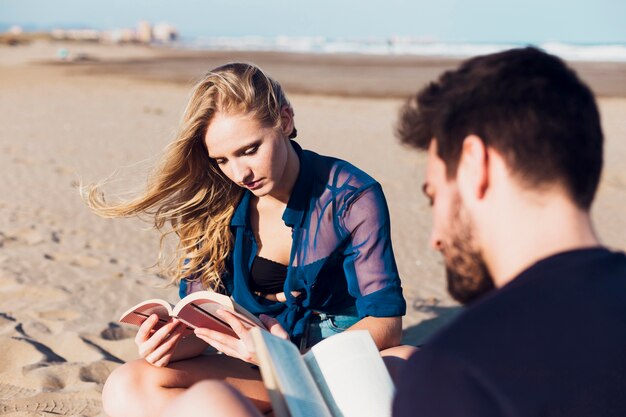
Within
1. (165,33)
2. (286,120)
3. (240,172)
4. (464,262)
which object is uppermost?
(464,262)

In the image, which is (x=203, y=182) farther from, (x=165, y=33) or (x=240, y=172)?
(x=165, y=33)

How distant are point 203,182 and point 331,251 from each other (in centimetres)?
65

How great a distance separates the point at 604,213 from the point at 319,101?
10.0 m

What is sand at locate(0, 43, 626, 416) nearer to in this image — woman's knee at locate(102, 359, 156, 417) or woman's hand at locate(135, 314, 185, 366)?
woman's knee at locate(102, 359, 156, 417)

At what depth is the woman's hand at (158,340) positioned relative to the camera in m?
2.71

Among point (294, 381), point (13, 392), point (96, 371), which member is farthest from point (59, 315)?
point (294, 381)

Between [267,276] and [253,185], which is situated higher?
[253,185]

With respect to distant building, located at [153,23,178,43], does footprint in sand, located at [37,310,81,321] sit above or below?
above

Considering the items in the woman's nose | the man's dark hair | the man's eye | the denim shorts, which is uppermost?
the man's dark hair

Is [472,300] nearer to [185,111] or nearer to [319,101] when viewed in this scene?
[185,111]

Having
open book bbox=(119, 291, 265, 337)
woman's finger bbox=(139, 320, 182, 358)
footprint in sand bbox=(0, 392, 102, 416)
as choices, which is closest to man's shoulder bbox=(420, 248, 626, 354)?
open book bbox=(119, 291, 265, 337)

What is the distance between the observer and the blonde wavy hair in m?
2.93

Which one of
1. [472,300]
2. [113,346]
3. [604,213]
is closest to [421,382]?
[472,300]

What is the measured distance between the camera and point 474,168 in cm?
139
